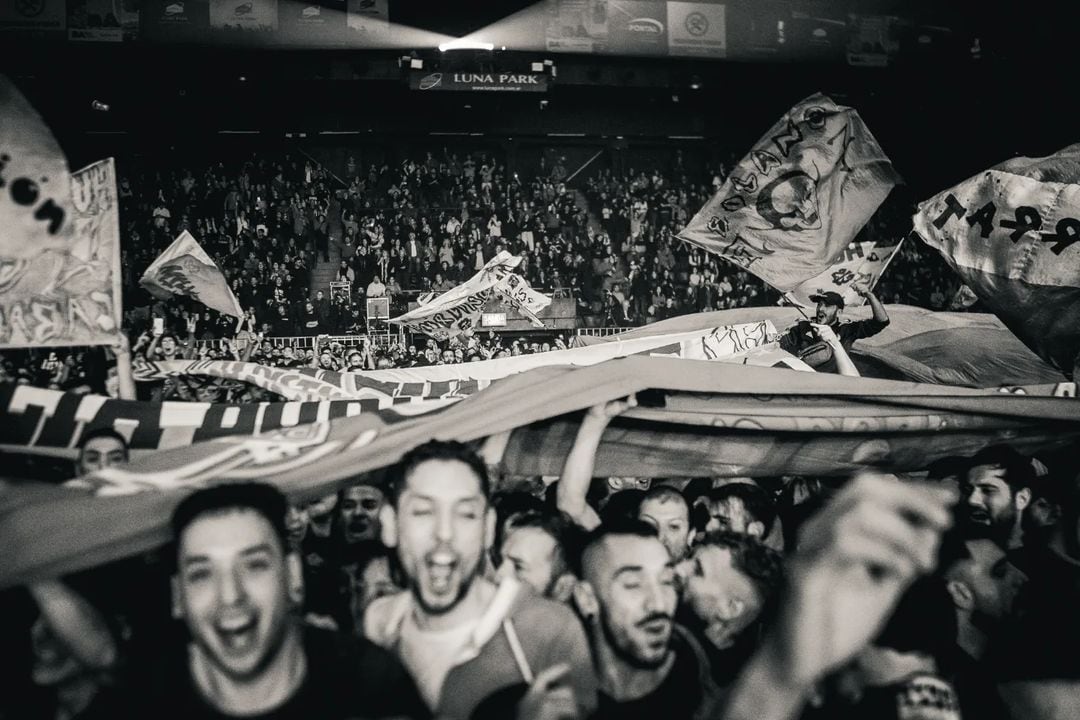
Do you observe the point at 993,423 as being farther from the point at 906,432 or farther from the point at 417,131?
the point at 417,131

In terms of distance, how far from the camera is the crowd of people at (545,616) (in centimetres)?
149

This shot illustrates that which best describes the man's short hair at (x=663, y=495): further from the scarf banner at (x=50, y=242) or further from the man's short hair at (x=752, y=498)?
the scarf banner at (x=50, y=242)

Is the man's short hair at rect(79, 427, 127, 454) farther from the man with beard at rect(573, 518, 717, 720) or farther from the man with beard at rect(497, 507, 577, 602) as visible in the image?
the man with beard at rect(573, 518, 717, 720)

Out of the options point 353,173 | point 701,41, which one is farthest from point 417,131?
point 701,41

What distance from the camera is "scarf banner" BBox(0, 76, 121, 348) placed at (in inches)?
144

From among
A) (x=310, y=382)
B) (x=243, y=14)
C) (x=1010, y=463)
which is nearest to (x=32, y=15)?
(x=243, y=14)

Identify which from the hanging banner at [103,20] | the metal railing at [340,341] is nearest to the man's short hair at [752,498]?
the metal railing at [340,341]

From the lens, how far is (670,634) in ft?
8.70

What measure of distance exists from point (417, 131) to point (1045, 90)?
17.5 m

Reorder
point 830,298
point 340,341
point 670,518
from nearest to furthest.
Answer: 1. point 670,518
2. point 830,298
3. point 340,341

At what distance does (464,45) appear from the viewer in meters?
21.5

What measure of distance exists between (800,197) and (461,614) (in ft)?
17.5

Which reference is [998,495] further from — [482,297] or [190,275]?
[482,297]

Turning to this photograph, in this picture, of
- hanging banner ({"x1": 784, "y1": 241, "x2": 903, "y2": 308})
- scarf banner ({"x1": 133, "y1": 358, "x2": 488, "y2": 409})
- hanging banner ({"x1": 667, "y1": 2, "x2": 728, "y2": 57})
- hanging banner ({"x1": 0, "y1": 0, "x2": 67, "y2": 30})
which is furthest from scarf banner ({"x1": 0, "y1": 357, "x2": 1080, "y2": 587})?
hanging banner ({"x1": 0, "y1": 0, "x2": 67, "y2": 30})
